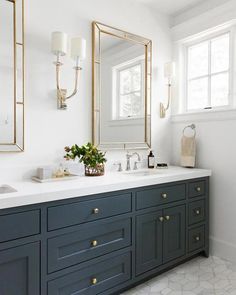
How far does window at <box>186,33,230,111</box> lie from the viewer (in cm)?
255

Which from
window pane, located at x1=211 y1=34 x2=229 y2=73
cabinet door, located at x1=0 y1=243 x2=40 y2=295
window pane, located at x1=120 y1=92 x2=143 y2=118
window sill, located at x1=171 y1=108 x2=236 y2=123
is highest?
window pane, located at x1=211 y1=34 x2=229 y2=73

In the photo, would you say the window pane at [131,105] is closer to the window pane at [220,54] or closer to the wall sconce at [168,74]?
the wall sconce at [168,74]

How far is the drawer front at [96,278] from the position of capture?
5.05 ft

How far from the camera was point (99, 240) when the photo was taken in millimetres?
1697

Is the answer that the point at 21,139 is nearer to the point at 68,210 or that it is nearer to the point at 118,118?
the point at 68,210

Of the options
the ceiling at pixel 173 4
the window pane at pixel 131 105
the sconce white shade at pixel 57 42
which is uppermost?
the ceiling at pixel 173 4

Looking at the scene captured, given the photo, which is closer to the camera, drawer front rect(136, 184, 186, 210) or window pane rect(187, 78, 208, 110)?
drawer front rect(136, 184, 186, 210)

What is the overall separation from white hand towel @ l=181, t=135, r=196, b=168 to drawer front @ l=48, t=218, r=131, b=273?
107cm

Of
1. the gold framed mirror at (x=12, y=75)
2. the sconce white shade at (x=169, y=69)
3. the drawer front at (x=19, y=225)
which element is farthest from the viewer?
the sconce white shade at (x=169, y=69)

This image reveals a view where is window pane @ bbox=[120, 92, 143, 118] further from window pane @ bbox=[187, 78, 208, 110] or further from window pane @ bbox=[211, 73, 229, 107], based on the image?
window pane @ bbox=[211, 73, 229, 107]

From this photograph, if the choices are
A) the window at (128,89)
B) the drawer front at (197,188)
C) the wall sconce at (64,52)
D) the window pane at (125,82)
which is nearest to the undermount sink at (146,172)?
the drawer front at (197,188)

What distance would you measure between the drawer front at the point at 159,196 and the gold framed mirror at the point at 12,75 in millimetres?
968

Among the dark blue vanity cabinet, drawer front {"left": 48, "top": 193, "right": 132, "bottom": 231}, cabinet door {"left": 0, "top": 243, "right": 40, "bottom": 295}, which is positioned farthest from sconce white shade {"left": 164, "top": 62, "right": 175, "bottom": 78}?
cabinet door {"left": 0, "top": 243, "right": 40, "bottom": 295}

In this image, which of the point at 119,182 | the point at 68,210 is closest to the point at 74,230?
the point at 68,210
